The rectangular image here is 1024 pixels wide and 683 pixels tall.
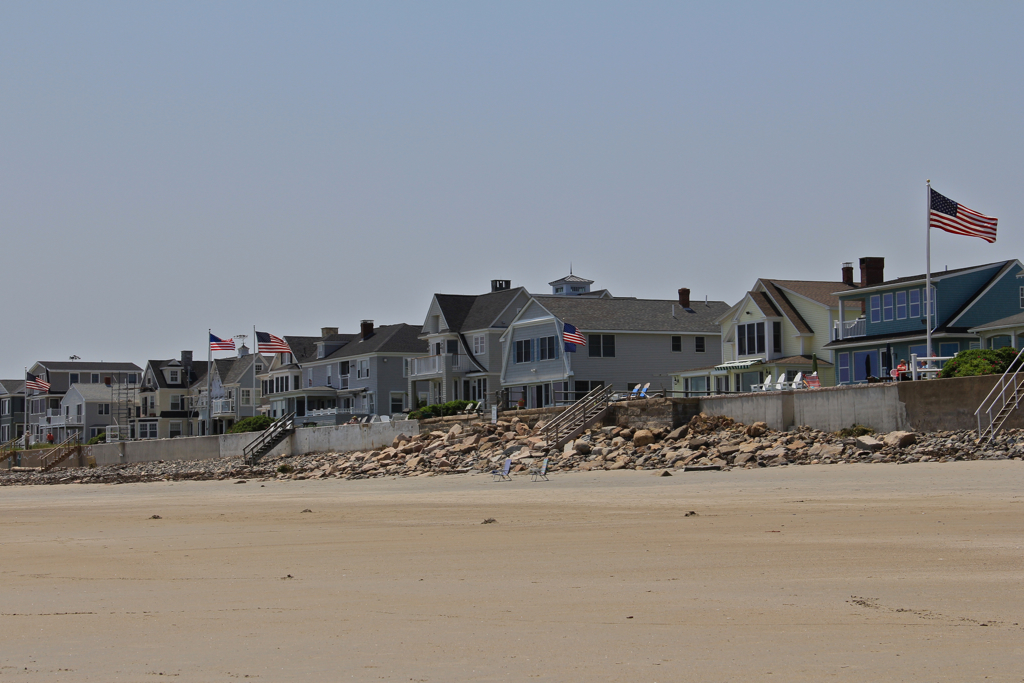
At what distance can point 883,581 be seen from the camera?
1012 cm

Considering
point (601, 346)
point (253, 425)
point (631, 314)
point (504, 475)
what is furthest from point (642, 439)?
point (253, 425)

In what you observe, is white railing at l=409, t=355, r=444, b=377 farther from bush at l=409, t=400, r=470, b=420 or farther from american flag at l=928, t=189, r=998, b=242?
american flag at l=928, t=189, r=998, b=242

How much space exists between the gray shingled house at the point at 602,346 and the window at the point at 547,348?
0.18 feet

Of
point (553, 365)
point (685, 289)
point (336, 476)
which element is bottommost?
point (336, 476)

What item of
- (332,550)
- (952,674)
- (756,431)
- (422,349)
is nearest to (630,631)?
(952,674)

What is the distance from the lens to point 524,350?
65.1m

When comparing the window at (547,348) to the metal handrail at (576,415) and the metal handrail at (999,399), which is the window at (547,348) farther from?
the metal handrail at (999,399)

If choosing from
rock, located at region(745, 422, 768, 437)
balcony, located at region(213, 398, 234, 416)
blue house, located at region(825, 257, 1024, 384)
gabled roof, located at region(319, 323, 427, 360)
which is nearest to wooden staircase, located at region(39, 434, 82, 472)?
gabled roof, located at region(319, 323, 427, 360)

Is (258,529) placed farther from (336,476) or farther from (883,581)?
(336,476)

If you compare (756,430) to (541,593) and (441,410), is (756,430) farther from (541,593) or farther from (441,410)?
(441,410)

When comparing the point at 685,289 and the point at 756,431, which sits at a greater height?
the point at 685,289

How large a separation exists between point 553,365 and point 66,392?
7630 centimetres

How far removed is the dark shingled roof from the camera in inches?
2461

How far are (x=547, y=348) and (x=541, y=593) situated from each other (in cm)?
5267
